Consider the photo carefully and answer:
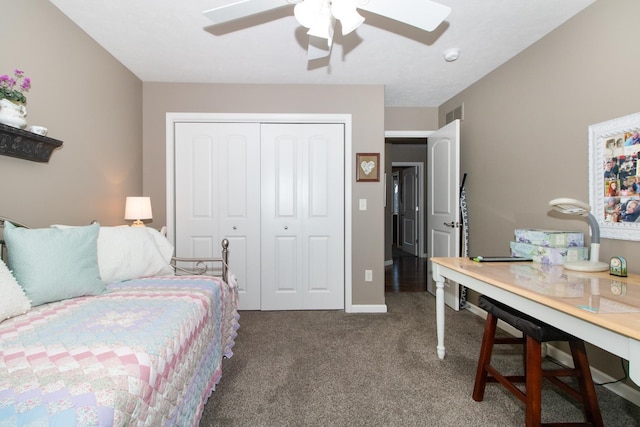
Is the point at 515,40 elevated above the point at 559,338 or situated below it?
above

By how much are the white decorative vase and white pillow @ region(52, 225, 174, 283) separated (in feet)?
1.92

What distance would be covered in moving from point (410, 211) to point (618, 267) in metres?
5.79

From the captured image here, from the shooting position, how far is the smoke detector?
242cm

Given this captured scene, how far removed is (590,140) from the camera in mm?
1903

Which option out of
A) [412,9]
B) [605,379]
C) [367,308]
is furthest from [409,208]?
[412,9]

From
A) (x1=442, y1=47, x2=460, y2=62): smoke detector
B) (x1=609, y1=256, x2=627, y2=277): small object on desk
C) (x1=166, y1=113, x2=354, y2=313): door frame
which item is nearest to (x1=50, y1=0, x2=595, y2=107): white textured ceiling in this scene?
(x1=442, y1=47, x2=460, y2=62): smoke detector

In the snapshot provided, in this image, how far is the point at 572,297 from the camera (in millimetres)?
1183

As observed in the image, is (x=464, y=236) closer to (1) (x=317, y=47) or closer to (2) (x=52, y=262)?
(1) (x=317, y=47)

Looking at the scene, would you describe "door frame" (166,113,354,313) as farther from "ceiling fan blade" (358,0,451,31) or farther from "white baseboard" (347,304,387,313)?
"ceiling fan blade" (358,0,451,31)

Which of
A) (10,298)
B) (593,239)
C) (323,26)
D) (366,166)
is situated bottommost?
(10,298)

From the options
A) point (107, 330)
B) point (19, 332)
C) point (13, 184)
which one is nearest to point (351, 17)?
point (107, 330)

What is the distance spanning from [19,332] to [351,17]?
1929mm

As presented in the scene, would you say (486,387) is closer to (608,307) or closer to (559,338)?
(559,338)

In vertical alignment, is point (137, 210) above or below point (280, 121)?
below
